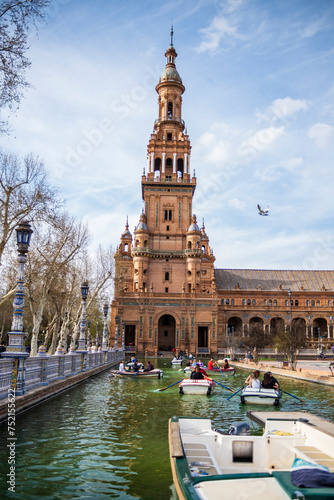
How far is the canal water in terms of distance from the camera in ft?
25.2

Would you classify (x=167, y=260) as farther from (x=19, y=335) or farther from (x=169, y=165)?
(x=19, y=335)

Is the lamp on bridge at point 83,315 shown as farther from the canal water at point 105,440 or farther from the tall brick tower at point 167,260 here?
the tall brick tower at point 167,260

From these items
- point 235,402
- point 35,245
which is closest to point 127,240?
point 35,245

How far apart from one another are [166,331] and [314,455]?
62156 mm

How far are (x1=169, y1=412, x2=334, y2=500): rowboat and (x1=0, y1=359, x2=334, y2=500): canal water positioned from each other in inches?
37.1

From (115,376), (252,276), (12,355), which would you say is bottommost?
(115,376)

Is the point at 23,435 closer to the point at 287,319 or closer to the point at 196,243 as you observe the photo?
the point at 196,243

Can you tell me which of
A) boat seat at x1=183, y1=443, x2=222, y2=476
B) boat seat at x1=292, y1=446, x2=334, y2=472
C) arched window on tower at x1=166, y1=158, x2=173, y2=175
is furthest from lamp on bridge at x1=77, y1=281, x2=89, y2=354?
arched window on tower at x1=166, y1=158, x2=173, y2=175

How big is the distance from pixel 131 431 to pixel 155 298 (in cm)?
5091

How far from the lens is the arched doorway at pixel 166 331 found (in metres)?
67.9

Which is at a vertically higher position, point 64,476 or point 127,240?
point 127,240

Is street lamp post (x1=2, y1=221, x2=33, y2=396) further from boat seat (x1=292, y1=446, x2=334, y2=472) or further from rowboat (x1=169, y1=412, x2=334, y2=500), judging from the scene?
boat seat (x1=292, y1=446, x2=334, y2=472)

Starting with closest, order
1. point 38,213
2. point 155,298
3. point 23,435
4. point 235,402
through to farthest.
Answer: point 23,435 < point 235,402 < point 38,213 < point 155,298

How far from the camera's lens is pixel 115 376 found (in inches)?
1110
